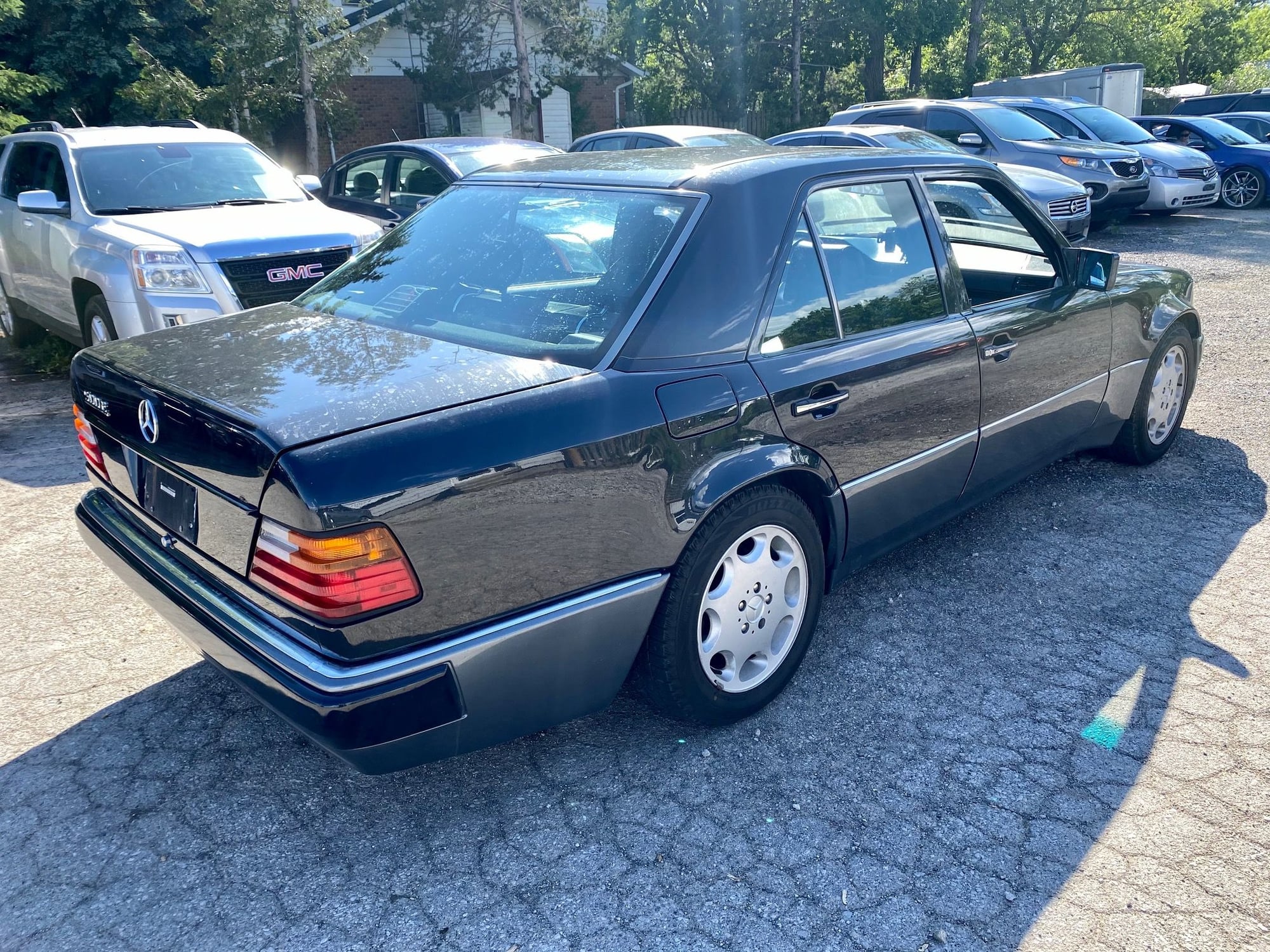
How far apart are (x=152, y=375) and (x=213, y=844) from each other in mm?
1264

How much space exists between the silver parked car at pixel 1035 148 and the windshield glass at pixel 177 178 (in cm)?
901

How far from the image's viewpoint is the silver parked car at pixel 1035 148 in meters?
13.1

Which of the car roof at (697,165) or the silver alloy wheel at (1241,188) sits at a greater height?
the car roof at (697,165)

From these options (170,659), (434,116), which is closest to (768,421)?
(170,659)

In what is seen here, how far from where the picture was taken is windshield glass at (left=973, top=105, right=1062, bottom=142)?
1355 cm

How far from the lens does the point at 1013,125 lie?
1377 centimetres

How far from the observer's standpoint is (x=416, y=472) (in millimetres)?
2252

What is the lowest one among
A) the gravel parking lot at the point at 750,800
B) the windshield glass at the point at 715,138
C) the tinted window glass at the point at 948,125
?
the gravel parking lot at the point at 750,800

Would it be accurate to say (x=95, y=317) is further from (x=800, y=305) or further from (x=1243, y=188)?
(x=1243, y=188)

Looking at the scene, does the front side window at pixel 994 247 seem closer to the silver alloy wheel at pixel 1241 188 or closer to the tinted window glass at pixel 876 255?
the tinted window glass at pixel 876 255

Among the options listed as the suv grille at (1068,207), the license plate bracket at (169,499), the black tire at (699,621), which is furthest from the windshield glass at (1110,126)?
the license plate bracket at (169,499)

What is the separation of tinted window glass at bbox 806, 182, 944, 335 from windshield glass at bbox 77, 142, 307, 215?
535cm

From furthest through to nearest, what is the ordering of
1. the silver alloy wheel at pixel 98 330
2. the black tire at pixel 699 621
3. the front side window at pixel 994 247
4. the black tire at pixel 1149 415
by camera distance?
the silver alloy wheel at pixel 98 330 → the black tire at pixel 1149 415 → the front side window at pixel 994 247 → the black tire at pixel 699 621

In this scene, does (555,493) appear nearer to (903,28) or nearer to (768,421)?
(768,421)
